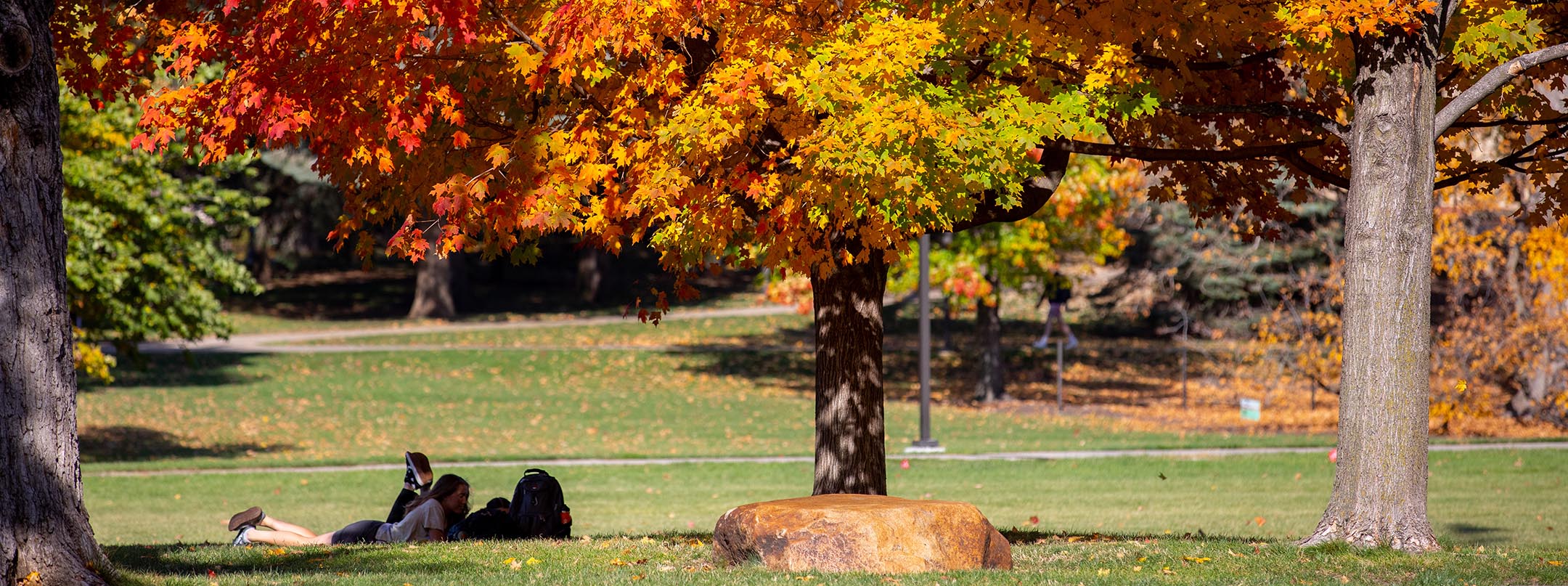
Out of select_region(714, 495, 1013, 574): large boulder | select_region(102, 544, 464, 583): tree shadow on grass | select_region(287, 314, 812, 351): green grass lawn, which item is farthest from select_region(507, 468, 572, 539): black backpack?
select_region(287, 314, 812, 351): green grass lawn

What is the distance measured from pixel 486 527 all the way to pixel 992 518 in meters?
5.51

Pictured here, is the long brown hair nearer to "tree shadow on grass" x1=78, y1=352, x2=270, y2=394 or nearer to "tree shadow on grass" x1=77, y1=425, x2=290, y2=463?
"tree shadow on grass" x1=77, y1=425, x2=290, y2=463

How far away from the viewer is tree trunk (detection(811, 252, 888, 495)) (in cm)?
928

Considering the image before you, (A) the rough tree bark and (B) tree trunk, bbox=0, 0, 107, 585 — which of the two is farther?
(A) the rough tree bark

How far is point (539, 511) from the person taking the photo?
945cm

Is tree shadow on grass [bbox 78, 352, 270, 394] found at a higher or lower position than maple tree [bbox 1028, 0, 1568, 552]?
lower

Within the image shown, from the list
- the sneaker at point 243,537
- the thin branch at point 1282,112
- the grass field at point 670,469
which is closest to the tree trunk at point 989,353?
the grass field at point 670,469

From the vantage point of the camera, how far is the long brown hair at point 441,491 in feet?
31.5

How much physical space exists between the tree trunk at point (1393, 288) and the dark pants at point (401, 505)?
19.6ft

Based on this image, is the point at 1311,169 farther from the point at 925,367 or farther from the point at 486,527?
the point at 925,367

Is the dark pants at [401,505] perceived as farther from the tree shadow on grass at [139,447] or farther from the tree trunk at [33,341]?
the tree shadow on grass at [139,447]

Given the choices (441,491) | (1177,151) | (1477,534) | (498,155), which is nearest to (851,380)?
(1177,151)

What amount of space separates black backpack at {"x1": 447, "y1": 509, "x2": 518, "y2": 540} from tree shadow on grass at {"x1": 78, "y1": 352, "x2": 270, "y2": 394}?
61.6 feet

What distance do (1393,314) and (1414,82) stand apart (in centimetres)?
124
